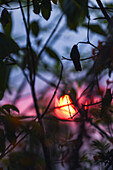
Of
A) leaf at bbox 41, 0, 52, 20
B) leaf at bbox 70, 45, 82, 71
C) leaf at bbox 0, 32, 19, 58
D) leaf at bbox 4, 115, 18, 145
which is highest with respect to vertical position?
leaf at bbox 41, 0, 52, 20

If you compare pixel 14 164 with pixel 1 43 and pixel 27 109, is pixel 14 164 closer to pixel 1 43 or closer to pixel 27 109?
pixel 1 43

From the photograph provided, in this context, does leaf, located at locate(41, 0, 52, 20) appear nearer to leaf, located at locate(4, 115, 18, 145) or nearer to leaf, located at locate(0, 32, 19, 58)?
leaf, located at locate(0, 32, 19, 58)

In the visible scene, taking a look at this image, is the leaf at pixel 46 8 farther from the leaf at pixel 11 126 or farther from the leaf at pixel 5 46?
the leaf at pixel 11 126

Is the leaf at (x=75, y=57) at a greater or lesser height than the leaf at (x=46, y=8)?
lesser

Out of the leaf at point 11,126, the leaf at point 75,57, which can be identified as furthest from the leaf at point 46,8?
the leaf at point 11,126

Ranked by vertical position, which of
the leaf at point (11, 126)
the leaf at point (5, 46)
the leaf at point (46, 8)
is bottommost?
the leaf at point (11, 126)

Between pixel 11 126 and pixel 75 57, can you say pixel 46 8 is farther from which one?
pixel 11 126

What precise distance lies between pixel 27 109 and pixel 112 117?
74 centimetres

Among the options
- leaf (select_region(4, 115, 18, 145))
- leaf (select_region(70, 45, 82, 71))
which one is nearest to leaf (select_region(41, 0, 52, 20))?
leaf (select_region(70, 45, 82, 71))

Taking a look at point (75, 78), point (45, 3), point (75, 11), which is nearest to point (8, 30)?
point (75, 11)

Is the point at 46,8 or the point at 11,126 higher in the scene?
the point at 46,8

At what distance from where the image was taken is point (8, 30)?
30.1 inches

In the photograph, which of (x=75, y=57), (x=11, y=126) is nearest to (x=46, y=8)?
(x=75, y=57)

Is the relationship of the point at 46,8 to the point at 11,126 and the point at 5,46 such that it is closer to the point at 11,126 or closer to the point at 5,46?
the point at 5,46
